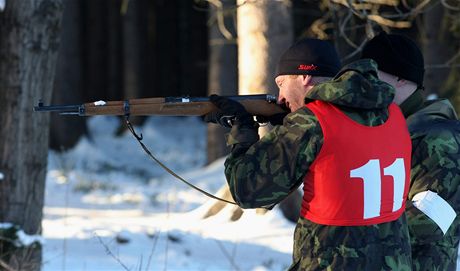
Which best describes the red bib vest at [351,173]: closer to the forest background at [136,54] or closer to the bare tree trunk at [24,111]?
the forest background at [136,54]

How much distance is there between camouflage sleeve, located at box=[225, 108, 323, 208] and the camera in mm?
2834

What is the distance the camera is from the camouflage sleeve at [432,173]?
134 inches

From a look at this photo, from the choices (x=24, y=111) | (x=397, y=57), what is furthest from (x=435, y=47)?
(x=397, y=57)

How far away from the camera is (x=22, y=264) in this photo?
18.7 feet

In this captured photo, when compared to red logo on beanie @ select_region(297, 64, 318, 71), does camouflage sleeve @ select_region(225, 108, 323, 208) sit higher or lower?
lower

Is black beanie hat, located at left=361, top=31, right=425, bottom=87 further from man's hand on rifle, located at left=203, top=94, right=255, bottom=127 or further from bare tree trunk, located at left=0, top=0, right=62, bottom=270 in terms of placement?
bare tree trunk, located at left=0, top=0, right=62, bottom=270

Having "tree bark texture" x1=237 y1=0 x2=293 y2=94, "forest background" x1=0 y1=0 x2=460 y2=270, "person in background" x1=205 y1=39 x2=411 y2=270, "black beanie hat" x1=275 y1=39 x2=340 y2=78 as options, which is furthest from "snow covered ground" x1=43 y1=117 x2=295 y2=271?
"person in background" x1=205 y1=39 x2=411 y2=270

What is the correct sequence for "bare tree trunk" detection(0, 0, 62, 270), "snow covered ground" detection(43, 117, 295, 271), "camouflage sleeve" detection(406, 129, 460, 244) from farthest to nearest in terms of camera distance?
"snow covered ground" detection(43, 117, 295, 271)
"bare tree trunk" detection(0, 0, 62, 270)
"camouflage sleeve" detection(406, 129, 460, 244)

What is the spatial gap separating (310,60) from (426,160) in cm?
63

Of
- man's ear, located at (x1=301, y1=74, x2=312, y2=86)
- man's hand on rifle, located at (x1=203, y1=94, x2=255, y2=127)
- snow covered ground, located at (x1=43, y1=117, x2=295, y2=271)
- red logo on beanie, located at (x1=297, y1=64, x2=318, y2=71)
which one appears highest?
red logo on beanie, located at (x1=297, y1=64, x2=318, y2=71)

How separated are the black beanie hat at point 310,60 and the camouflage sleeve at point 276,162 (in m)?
0.44

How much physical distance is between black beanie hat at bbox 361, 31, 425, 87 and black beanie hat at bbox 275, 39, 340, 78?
19 cm

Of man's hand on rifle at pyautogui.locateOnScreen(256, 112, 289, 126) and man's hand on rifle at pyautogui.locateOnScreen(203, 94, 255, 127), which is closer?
man's hand on rifle at pyautogui.locateOnScreen(203, 94, 255, 127)

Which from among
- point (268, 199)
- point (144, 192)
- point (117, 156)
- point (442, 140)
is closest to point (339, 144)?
point (268, 199)
